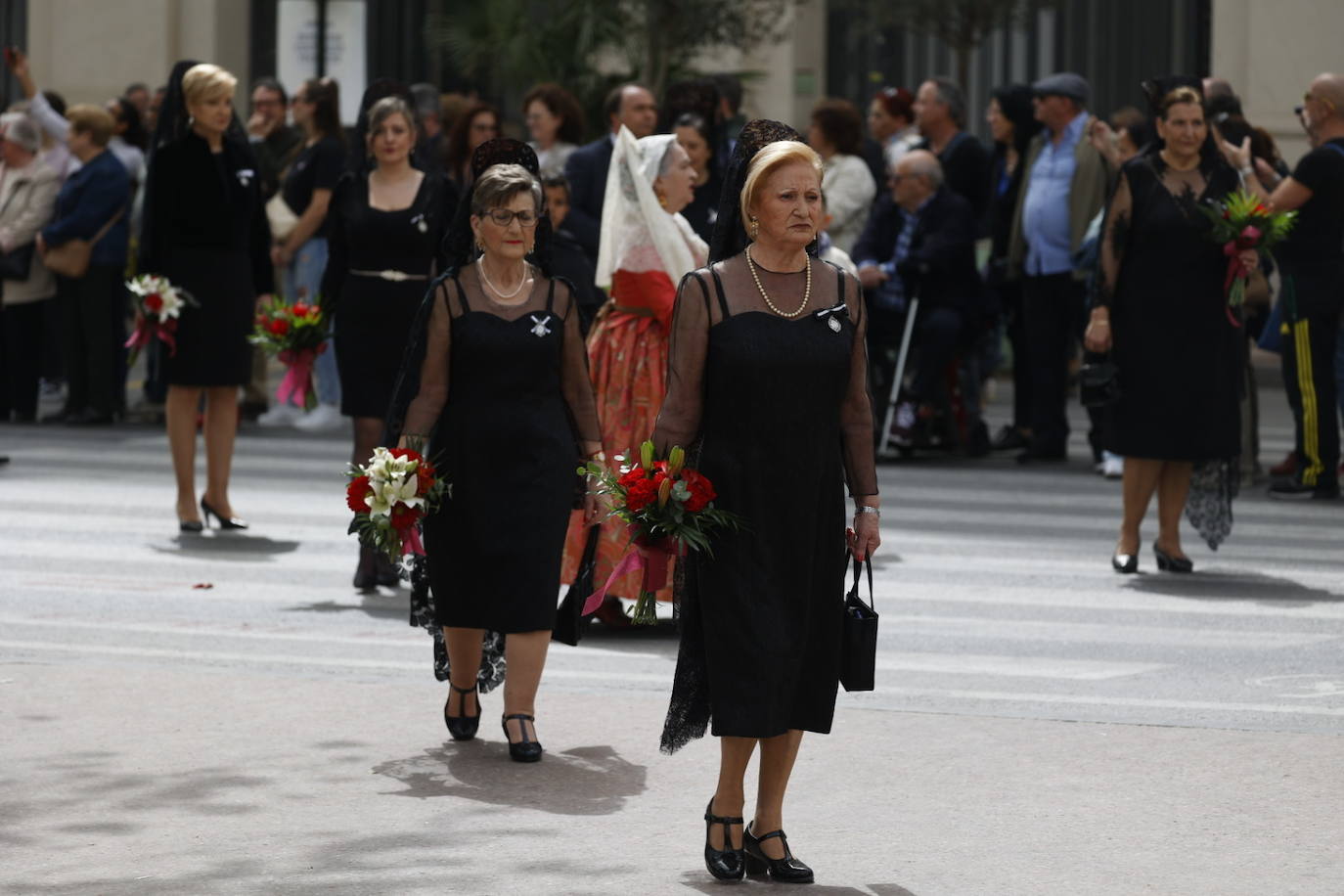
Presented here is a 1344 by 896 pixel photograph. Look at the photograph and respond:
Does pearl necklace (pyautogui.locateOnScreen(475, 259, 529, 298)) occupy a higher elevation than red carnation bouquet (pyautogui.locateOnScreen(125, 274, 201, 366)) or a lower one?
higher

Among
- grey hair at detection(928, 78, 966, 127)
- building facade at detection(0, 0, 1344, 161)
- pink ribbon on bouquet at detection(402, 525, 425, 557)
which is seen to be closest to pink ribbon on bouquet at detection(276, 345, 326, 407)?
pink ribbon on bouquet at detection(402, 525, 425, 557)

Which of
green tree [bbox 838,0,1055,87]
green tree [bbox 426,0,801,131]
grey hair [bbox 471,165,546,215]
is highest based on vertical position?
green tree [bbox 838,0,1055,87]

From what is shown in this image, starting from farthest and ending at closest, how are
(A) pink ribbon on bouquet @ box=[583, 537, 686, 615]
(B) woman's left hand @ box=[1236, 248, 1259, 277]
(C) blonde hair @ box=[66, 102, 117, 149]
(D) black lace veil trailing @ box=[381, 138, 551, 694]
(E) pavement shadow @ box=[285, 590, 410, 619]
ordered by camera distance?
(C) blonde hair @ box=[66, 102, 117, 149], (B) woman's left hand @ box=[1236, 248, 1259, 277], (E) pavement shadow @ box=[285, 590, 410, 619], (D) black lace veil trailing @ box=[381, 138, 551, 694], (A) pink ribbon on bouquet @ box=[583, 537, 686, 615]

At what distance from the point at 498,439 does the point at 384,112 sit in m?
3.13

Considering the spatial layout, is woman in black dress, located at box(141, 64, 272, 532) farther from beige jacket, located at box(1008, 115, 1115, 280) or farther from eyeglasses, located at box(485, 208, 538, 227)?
beige jacket, located at box(1008, 115, 1115, 280)

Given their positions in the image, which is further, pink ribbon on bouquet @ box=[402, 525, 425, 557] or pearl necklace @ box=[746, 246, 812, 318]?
pink ribbon on bouquet @ box=[402, 525, 425, 557]

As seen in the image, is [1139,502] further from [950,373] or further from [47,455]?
[47,455]

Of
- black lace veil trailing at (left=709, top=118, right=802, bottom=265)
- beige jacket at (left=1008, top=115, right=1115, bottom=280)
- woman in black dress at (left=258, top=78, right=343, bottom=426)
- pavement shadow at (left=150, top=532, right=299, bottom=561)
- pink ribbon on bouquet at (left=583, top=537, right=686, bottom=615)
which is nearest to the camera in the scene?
pink ribbon on bouquet at (left=583, top=537, right=686, bottom=615)

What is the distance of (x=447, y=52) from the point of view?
2728 cm

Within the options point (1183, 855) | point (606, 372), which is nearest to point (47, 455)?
point (606, 372)

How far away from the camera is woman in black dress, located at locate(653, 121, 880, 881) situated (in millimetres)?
6000

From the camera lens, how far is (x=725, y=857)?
234 inches

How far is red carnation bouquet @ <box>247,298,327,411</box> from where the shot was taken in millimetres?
10852

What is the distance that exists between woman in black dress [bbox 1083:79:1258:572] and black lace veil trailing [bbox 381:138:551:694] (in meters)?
3.84
